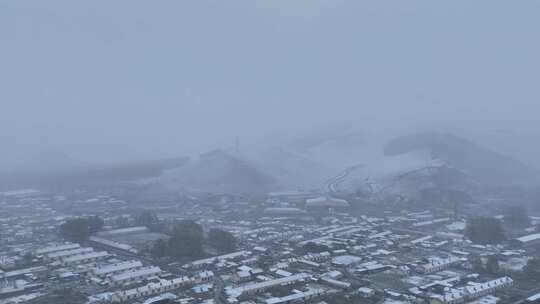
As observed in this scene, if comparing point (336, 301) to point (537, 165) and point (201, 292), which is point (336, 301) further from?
point (537, 165)

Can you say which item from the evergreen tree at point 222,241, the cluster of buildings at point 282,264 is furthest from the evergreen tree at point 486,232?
the evergreen tree at point 222,241

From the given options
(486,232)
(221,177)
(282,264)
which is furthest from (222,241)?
(221,177)

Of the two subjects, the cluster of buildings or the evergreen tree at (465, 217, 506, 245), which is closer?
the cluster of buildings

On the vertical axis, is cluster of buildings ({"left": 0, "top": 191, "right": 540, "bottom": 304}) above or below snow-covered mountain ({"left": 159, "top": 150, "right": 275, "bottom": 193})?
below

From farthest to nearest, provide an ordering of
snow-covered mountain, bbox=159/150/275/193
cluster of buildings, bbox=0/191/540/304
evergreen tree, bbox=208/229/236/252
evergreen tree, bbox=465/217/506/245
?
1. snow-covered mountain, bbox=159/150/275/193
2. evergreen tree, bbox=465/217/506/245
3. evergreen tree, bbox=208/229/236/252
4. cluster of buildings, bbox=0/191/540/304

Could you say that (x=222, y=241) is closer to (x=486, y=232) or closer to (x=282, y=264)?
(x=282, y=264)

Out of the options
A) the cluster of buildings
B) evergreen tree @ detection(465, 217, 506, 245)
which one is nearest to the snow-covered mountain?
the cluster of buildings

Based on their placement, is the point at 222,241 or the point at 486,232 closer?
the point at 222,241

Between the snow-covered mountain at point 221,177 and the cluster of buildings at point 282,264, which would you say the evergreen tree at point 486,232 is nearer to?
the cluster of buildings at point 282,264

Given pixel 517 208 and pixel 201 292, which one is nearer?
pixel 201 292

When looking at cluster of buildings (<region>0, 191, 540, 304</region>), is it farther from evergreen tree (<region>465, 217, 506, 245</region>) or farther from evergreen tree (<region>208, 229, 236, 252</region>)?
evergreen tree (<region>208, 229, 236, 252</region>)

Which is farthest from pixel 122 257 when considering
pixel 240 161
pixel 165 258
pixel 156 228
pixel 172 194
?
pixel 240 161
